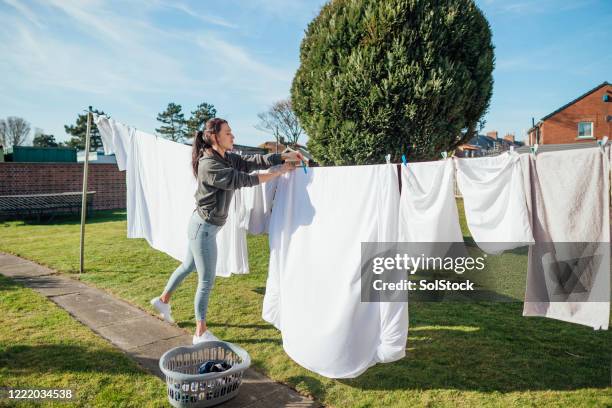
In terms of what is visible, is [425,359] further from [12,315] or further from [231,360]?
[12,315]

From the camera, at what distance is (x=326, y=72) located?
568cm

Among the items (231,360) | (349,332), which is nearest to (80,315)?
(231,360)

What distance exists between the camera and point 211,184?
3258 millimetres

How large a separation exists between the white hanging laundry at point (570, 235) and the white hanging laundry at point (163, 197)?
2584mm

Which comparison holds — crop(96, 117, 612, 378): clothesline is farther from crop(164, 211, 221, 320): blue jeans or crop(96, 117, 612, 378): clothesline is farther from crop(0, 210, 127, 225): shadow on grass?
crop(0, 210, 127, 225): shadow on grass

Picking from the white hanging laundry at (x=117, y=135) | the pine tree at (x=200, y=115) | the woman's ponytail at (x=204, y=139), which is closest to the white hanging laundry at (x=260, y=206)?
the woman's ponytail at (x=204, y=139)

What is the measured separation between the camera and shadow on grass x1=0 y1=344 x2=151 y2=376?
3.18 metres

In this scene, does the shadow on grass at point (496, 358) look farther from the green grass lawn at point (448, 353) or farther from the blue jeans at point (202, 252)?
the blue jeans at point (202, 252)

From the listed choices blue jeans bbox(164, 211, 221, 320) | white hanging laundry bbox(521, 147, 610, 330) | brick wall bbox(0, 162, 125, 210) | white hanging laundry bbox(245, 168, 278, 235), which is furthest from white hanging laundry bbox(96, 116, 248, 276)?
brick wall bbox(0, 162, 125, 210)

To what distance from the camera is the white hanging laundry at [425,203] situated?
9.70ft

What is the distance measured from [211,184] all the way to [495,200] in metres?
2.19

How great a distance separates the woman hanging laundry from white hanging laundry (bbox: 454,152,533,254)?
56.1 inches

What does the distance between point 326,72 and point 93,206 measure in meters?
14.2

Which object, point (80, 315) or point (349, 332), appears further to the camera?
point (80, 315)
